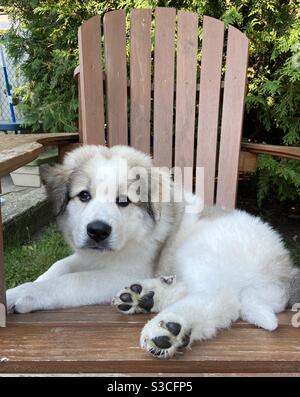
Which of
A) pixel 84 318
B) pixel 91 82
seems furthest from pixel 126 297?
pixel 91 82

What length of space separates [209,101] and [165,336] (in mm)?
2115

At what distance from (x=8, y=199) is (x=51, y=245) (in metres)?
0.90

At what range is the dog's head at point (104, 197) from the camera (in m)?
1.92

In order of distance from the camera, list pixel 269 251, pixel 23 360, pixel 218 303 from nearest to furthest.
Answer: pixel 23 360 < pixel 218 303 < pixel 269 251

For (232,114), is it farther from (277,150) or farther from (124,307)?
(124,307)

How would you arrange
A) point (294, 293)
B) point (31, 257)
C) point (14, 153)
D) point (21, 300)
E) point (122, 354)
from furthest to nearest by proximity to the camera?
point (31, 257) → point (294, 293) → point (21, 300) → point (14, 153) → point (122, 354)

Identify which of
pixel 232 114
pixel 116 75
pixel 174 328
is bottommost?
pixel 174 328

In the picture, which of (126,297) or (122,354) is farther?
(126,297)

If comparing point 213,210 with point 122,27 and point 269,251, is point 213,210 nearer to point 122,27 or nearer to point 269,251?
point 269,251

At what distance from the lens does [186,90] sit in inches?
122

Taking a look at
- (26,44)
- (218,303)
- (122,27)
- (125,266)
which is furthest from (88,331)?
(26,44)

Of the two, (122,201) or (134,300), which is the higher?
(122,201)

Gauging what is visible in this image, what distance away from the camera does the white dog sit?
154cm

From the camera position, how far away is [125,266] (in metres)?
2.09
